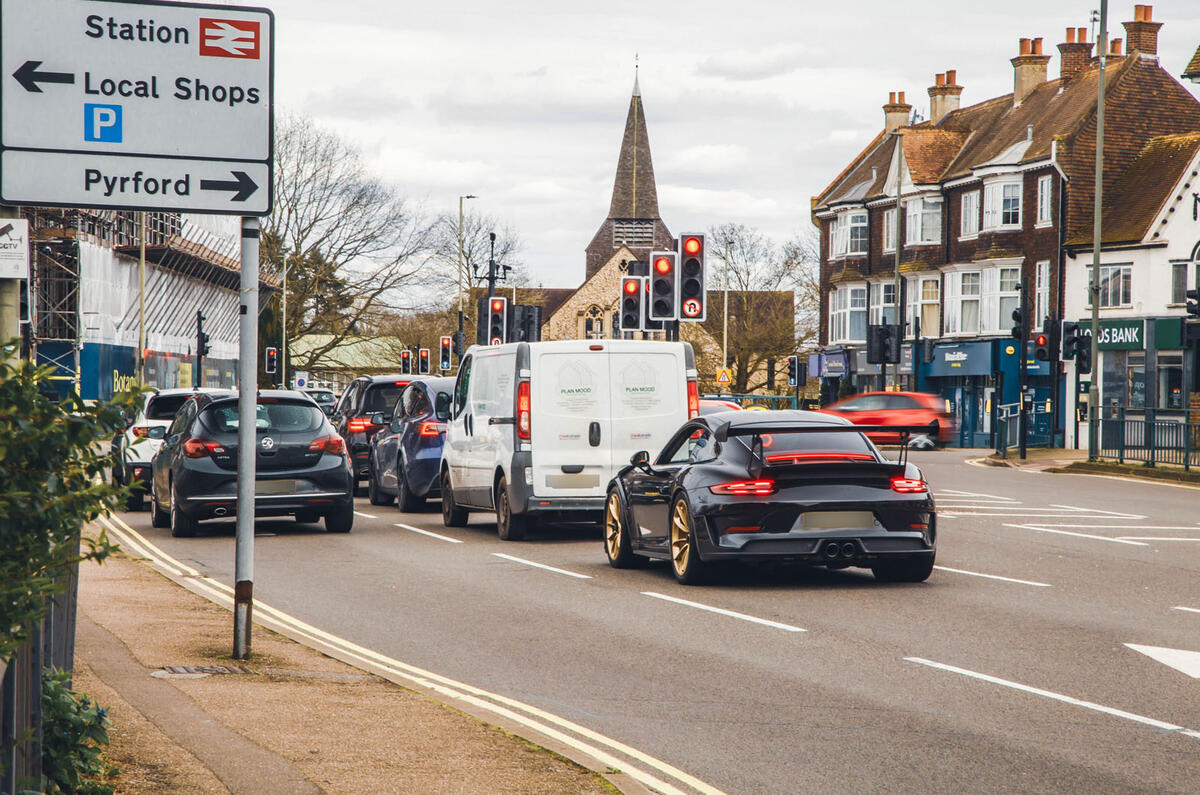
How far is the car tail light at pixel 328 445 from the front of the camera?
60.1 feet

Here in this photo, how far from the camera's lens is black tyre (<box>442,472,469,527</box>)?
19891mm

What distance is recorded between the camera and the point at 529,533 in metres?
18.4

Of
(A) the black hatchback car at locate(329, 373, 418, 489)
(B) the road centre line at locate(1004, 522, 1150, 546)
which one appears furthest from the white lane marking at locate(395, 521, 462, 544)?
(B) the road centre line at locate(1004, 522, 1150, 546)

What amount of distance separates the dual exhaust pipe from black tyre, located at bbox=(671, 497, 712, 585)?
41.7 inches

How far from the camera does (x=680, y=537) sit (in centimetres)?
1330

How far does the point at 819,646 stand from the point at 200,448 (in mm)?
10251

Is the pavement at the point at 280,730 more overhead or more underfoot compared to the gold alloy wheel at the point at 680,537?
Result: more underfoot

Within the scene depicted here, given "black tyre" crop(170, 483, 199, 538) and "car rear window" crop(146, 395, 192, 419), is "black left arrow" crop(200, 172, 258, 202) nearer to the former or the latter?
"black tyre" crop(170, 483, 199, 538)

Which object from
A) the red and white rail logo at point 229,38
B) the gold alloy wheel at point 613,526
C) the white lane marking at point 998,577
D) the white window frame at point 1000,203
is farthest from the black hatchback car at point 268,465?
the white window frame at point 1000,203

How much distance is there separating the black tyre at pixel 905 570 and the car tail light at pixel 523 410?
5076mm

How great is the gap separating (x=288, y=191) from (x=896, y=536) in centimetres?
5834

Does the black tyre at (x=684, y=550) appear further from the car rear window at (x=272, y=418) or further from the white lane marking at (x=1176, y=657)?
the car rear window at (x=272, y=418)

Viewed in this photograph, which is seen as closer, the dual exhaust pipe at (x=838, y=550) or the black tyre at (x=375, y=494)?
the dual exhaust pipe at (x=838, y=550)

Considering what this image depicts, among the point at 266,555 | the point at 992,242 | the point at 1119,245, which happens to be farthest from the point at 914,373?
the point at 266,555
